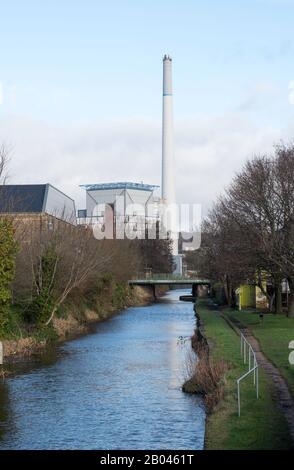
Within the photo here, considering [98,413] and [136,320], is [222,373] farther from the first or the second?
[136,320]

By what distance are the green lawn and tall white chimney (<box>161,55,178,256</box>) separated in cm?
8773

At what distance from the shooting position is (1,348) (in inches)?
1324

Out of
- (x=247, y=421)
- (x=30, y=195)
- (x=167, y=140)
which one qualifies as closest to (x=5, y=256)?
(x=247, y=421)

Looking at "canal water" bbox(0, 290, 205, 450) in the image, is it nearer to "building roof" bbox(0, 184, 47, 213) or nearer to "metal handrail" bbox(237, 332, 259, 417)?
"metal handrail" bbox(237, 332, 259, 417)

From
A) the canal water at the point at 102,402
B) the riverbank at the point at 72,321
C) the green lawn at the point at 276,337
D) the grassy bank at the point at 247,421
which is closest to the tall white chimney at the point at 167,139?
the riverbank at the point at 72,321

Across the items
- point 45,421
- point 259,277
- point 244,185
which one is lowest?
point 45,421

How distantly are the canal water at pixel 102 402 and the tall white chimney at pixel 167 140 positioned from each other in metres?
101

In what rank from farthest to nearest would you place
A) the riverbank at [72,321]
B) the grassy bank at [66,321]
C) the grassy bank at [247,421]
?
the grassy bank at [66,321], the riverbank at [72,321], the grassy bank at [247,421]

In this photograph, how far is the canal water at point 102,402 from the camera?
18859 mm

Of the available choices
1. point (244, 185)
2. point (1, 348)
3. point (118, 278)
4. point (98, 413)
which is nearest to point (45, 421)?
point (98, 413)

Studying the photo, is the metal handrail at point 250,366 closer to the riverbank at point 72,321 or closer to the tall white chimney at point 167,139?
the riverbank at point 72,321

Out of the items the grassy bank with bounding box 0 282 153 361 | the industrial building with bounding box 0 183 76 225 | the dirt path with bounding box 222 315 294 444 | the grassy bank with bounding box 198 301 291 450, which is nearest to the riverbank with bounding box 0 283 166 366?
the grassy bank with bounding box 0 282 153 361

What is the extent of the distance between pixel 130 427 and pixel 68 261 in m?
30.6

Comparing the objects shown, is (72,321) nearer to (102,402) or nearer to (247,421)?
(102,402)
